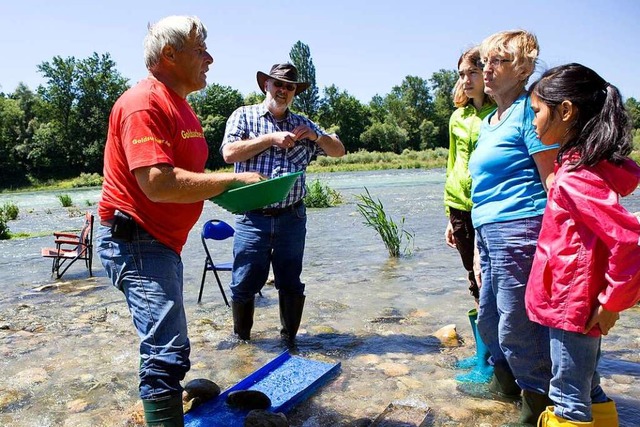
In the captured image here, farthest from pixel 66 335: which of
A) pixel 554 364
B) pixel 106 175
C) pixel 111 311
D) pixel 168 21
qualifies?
pixel 554 364

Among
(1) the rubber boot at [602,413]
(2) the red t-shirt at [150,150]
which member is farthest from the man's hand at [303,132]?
(1) the rubber boot at [602,413]

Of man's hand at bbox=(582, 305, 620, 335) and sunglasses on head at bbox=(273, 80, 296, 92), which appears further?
sunglasses on head at bbox=(273, 80, 296, 92)

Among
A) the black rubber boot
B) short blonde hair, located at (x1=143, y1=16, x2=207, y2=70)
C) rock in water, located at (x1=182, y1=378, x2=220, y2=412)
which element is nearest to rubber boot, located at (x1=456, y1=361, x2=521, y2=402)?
the black rubber boot

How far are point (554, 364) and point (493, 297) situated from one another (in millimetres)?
592

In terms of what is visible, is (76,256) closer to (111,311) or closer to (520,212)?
(111,311)

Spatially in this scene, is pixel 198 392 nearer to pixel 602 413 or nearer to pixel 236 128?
pixel 236 128

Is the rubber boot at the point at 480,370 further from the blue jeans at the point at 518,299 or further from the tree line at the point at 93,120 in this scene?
the tree line at the point at 93,120

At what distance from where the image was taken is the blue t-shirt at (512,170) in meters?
2.53

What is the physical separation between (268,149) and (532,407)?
2580mm

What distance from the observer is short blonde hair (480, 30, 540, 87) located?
8.77 ft

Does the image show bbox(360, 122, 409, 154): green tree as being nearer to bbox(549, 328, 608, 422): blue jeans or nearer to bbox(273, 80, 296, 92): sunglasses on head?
bbox(273, 80, 296, 92): sunglasses on head

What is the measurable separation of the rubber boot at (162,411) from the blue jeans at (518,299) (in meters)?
1.58

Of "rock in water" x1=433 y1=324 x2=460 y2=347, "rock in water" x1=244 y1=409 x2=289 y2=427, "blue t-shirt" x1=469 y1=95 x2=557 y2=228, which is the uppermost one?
"blue t-shirt" x1=469 y1=95 x2=557 y2=228

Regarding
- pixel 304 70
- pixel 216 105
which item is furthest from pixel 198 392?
pixel 304 70
